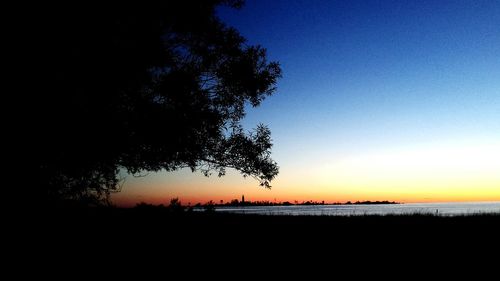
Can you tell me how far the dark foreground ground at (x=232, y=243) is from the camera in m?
9.83

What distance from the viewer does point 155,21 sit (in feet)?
44.9

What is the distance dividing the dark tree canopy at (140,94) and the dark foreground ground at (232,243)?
2.26 metres

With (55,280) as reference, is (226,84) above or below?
above

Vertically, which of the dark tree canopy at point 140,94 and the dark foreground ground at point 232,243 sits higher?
the dark tree canopy at point 140,94

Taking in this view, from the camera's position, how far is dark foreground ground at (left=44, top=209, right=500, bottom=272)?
983 centimetres

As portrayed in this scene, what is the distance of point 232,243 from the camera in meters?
11.9

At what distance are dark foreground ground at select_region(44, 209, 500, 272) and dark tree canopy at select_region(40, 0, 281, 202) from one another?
7.41 ft

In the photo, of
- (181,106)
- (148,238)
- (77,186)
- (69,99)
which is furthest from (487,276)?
(77,186)

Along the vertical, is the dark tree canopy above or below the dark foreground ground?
above

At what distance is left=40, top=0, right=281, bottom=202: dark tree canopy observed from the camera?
11695 mm

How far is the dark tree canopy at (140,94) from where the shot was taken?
1170 centimetres

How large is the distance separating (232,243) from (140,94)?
271 inches

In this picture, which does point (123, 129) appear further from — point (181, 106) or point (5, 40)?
point (5, 40)

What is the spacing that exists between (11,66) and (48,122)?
1952mm
